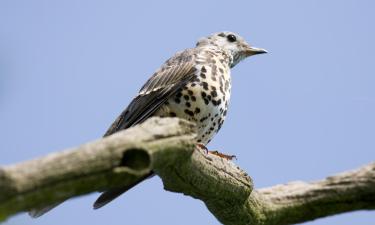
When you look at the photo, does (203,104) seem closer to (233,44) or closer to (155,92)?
(155,92)

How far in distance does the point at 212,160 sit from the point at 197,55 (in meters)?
2.91

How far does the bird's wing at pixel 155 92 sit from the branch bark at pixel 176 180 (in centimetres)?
167

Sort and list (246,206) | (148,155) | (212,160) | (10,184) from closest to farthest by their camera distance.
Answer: (10,184) < (148,155) < (212,160) < (246,206)

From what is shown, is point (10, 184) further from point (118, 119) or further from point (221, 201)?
point (118, 119)

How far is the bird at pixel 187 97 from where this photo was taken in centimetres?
857

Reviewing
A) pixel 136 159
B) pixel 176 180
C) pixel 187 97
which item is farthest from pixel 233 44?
pixel 136 159

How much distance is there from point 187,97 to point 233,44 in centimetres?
223

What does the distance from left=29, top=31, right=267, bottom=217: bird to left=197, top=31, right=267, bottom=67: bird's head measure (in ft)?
2.75

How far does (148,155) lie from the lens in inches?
197

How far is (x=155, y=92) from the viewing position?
892 centimetres

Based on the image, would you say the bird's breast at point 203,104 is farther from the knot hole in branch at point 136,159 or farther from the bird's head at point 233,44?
the knot hole in branch at point 136,159

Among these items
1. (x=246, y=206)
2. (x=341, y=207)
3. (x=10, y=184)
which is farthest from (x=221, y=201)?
(x=10, y=184)

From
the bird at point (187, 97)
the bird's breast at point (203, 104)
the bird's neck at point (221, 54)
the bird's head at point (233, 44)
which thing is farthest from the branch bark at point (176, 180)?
the bird's head at point (233, 44)

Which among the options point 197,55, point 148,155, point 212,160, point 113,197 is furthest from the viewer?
point 197,55
